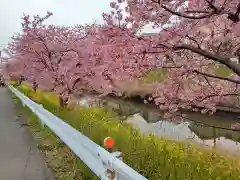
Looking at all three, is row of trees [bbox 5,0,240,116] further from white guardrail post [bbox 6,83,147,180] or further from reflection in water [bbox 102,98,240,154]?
reflection in water [bbox 102,98,240,154]

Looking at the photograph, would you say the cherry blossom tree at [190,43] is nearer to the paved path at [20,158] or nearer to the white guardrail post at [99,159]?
the white guardrail post at [99,159]

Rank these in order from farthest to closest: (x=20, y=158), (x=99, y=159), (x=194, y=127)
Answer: (x=194, y=127)
(x=20, y=158)
(x=99, y=159)

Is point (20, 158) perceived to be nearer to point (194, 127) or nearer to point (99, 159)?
point (99, 159)

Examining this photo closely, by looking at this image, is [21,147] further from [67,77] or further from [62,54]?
[62,54]

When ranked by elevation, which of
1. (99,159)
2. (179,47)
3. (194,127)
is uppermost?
(179,47)

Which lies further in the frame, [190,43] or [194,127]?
[194,127]

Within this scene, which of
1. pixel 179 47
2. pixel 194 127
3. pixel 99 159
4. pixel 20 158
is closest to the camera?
pixel 99 159

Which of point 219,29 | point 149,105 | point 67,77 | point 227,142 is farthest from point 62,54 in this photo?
point 149,105

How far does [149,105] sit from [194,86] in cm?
2048

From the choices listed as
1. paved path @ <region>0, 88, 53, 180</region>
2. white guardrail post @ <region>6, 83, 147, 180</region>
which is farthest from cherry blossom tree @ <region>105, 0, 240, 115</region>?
paved path @ <region>0, 88, 53, 180</region>

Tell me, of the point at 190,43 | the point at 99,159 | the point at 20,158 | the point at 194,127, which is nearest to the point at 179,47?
the point at 190,43

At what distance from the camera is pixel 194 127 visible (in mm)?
18906

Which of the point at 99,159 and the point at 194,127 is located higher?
the point at 99,159

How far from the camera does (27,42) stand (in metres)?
15.5
